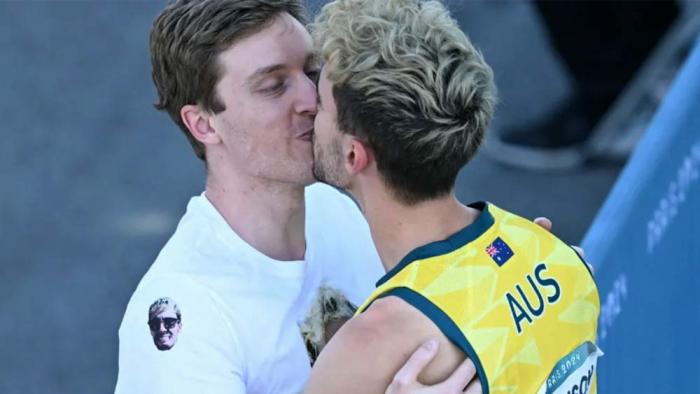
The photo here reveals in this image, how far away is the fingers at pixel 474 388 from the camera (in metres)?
2.83

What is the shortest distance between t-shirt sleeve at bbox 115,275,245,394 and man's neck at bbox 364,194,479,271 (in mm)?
449

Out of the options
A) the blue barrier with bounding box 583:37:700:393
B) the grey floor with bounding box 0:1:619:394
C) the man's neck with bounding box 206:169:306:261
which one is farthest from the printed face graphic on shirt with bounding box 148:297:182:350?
the grey floor with bounding box 0:1:619:394

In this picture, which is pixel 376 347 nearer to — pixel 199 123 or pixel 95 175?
pixel 199 123

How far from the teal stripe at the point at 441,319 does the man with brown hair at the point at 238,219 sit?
1.82 feet

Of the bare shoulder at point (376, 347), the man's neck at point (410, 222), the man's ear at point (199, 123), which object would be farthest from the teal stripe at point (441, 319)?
the man's ear at point (199, 123)

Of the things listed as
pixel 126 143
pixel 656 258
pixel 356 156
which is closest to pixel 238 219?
pixel 356 156

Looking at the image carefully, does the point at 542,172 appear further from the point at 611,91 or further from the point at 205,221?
the point at 205,221

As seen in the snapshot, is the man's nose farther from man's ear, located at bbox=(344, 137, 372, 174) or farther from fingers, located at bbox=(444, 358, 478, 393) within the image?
fingers, located at bbox=(444, 358, 478, 393)

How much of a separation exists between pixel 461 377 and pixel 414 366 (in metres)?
0.10

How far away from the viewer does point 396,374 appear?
2.79 meters

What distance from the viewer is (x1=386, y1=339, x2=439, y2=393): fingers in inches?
108

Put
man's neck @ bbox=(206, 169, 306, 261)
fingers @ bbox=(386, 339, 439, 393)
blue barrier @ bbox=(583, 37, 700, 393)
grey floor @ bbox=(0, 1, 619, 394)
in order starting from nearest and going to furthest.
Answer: fingers @ bbox=(386, 339, 439, 393)
man's neck @ bbox=(206, 169, 306, 261)
blue barrier @ bbox=(583, 37, 700, 393)
grey floor @ bbox=(0, 1, 619, 394)

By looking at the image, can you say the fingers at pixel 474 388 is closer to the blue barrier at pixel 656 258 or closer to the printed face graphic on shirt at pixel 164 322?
the printed face graphic on shirt at pixel 164 322

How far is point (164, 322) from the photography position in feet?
10.5
